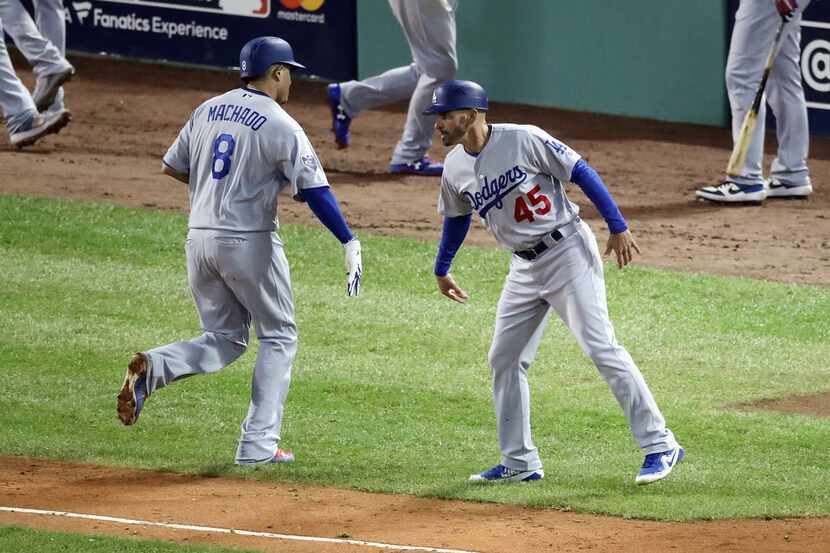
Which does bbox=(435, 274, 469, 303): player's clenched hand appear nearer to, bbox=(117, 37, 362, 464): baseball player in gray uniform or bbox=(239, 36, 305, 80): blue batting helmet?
bbox=(117, 37, 362, 464): baseball player in gray uniform

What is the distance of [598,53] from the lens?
50.4 feet

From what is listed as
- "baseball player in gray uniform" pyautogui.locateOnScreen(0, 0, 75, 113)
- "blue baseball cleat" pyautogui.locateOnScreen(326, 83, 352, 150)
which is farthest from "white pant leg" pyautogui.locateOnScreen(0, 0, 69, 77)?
"blue baseball cleat" pyautogui.locateOnScreen(326, 83, 352, 150)

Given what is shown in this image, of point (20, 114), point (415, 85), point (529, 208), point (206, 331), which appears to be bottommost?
point (206, 331)

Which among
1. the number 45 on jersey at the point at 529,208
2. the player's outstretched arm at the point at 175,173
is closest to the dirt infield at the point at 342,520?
the number 45 on jersey at the point at 529,208

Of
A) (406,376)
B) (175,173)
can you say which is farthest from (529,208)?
(406,376)

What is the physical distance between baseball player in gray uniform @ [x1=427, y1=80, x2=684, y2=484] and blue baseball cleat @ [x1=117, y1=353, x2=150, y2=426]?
1.46 m

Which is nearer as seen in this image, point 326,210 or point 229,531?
point 229,531

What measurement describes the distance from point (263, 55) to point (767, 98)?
6.37 metres

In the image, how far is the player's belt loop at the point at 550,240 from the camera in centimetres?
709

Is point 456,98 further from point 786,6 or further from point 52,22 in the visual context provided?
point 52,22

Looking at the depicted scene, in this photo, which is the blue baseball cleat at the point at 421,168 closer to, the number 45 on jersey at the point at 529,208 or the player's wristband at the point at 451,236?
the player's wristband at the point at 451,236

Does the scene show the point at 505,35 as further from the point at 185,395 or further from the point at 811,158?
the point at 185,395

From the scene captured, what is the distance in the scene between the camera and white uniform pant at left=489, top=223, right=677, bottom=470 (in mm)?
7016

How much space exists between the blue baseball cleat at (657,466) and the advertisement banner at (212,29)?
9.76 metres
